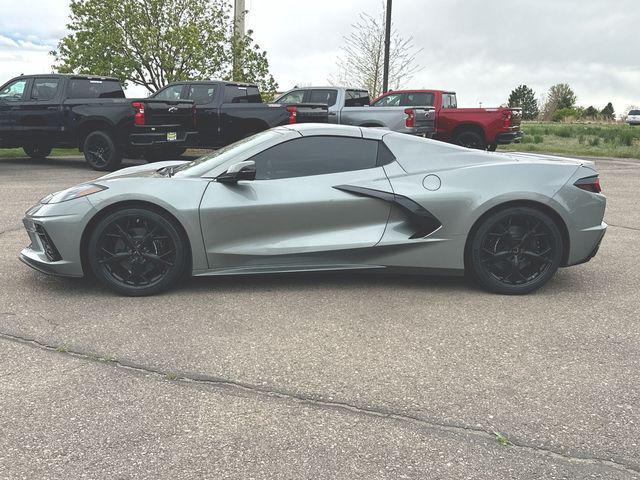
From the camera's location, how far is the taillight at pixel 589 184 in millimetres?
4934

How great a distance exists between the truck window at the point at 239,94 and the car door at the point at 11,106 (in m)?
4.36

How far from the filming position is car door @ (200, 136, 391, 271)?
→ 4.73m

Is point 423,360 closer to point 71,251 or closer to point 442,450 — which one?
point 442,450

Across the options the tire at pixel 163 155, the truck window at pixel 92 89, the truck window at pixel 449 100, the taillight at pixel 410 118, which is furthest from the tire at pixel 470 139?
the truck window at pixel 92 89

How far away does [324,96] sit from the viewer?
16.6m

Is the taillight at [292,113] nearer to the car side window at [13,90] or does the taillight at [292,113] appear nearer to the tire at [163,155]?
the tire at [163,155]

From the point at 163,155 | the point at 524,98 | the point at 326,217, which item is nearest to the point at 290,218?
the point at 326,217

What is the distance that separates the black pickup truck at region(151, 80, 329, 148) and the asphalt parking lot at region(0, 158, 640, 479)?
30.4 feet

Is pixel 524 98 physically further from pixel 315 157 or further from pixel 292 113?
pixel 315 157

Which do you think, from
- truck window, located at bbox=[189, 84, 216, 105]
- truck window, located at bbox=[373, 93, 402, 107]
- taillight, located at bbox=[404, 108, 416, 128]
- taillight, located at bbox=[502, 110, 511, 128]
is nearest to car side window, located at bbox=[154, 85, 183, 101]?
truck window, located at bbox=[189, 84, 216, 105]

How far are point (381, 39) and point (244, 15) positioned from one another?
9.05 metres

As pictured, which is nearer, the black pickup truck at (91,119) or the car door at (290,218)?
the car door at (290,218)

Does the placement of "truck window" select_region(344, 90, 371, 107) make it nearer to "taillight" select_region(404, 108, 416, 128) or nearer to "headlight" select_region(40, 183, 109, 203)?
"taillight" select_region(404, 108, 416, 128)

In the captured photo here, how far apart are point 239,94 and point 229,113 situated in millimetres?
594
